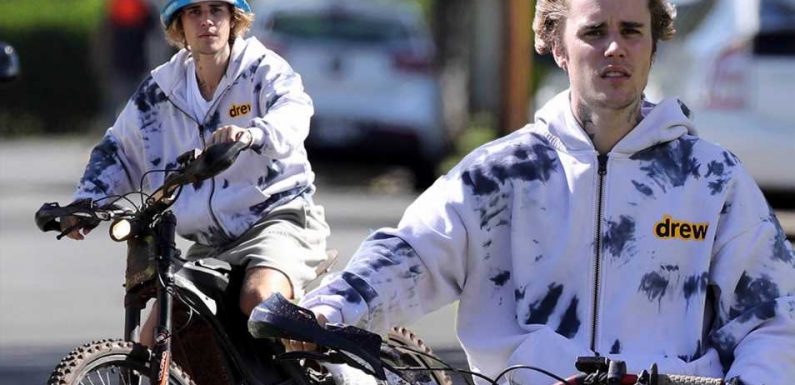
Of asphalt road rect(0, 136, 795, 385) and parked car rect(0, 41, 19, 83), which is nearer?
parked car rect(0, 41, 19, 83)

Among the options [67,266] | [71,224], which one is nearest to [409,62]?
[67,266]

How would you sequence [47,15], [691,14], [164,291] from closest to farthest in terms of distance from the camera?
[164,291] → [691,14] → [47,15]

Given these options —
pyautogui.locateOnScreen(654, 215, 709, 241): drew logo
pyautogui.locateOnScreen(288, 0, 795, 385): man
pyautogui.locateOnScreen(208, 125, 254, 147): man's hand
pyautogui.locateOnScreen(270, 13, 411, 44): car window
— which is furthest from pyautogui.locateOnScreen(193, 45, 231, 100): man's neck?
pyautogui.locateOnScreen(270, 13, 411, 44): car window

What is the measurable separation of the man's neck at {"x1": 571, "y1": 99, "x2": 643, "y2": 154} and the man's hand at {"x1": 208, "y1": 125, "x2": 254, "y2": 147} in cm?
134

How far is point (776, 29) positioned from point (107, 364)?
9381mm

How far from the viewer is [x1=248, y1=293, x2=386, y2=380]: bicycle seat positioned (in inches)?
140

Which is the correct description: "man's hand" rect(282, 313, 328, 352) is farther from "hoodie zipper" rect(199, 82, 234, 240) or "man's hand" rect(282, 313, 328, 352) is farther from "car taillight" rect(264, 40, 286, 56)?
"car taillight" rect(264, 40, 286, 56)

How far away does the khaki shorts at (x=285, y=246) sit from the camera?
20.1 ft

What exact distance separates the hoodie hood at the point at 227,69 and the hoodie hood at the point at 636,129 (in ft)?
6.95

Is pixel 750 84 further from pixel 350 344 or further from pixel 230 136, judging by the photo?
pixel 350 344

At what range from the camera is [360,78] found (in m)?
18.5

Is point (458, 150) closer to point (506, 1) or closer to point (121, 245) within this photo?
point (506, 1)

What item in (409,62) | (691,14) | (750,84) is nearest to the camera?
(750,84)

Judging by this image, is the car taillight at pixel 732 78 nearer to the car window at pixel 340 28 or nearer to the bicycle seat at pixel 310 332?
the car window at pixel 340 28
